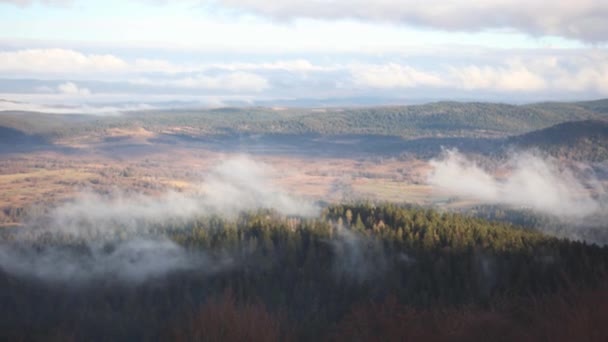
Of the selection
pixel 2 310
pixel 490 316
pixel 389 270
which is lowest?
pixel 2 310

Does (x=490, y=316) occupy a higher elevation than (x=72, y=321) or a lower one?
higher

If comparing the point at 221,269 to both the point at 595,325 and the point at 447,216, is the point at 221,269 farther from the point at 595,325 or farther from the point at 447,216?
the point at 595,325

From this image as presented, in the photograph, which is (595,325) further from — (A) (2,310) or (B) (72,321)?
(A) (2,310)

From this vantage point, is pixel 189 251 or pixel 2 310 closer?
pixel 2 310

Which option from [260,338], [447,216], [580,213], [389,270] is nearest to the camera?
[260,338]

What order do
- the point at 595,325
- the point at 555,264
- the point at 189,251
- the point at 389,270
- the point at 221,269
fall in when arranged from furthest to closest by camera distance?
the point at 189,251
the point at 221,269
the point at 389,270
the point at 555,264
the point at 595,325

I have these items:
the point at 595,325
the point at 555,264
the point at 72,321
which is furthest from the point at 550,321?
the point at 72,321
